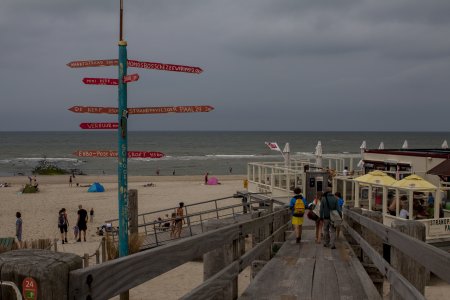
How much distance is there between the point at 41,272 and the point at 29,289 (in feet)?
0.21

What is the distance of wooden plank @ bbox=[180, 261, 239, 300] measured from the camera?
2.84 metres

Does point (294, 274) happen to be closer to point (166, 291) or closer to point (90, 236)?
point (166, 291)

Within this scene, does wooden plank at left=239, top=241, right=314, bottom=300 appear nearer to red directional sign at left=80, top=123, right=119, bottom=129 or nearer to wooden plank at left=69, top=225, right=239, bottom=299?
wooden plank at left=69, top=225, right=239, bottom=299

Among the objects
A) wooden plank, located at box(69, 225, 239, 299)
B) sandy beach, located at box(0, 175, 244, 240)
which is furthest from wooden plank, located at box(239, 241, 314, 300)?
sandy beach, located at box(0, 175, 244, 240)

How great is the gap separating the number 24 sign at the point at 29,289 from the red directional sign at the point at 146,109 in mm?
5958

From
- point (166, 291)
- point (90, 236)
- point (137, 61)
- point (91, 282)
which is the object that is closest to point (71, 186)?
point (90, 236)

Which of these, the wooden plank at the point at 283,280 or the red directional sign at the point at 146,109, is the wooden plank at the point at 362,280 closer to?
the wooden plank at the point at 283,280

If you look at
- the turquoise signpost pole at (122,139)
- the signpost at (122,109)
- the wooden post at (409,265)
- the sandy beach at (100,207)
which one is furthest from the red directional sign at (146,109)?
the sandy beach at (100,207)

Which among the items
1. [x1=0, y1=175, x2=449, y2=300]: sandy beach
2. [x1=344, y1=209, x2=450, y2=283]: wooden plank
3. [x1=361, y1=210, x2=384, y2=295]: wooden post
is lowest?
[x1=0, y1=175, x2=449, y2=300]: sandy beach

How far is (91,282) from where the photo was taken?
1.69 metres

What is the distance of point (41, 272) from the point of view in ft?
4.96

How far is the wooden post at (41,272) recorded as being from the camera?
1.51 metres

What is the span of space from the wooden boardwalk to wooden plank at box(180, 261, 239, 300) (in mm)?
1104

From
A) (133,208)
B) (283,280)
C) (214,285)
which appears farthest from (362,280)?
(133,208)
